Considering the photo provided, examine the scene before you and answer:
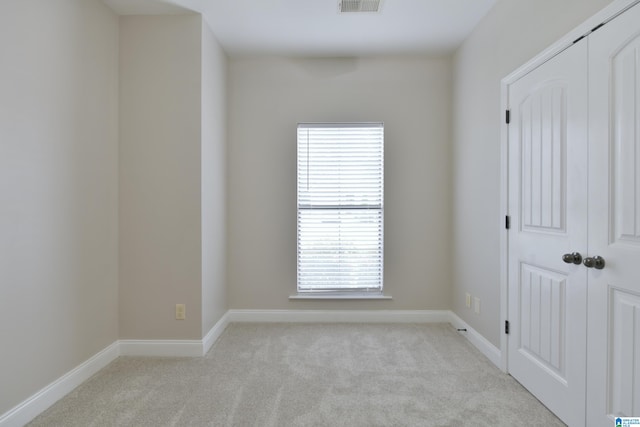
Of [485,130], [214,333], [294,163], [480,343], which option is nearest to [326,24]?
[294,163]

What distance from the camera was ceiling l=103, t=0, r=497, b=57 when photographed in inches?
109

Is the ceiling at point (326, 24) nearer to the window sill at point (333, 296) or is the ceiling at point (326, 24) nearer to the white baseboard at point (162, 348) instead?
the window sill at point (333, 296)

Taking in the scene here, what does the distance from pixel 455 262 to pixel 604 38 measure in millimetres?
2374

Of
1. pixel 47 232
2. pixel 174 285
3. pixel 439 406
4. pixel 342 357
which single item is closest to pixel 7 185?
pixel 47 232

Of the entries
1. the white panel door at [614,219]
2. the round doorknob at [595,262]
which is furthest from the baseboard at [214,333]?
the round doorknob at [595,262]

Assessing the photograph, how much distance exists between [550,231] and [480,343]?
1328 millimetres

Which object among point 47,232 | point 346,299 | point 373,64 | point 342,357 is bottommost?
point 342,357

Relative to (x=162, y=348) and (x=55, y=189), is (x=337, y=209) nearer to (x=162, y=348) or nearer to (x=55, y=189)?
(x=162, y=348)

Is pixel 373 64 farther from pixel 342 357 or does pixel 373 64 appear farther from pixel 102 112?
pixel 342 357

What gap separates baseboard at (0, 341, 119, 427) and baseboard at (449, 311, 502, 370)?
120 inches

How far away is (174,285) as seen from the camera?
2943 millimetres

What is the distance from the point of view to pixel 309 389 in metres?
2.34

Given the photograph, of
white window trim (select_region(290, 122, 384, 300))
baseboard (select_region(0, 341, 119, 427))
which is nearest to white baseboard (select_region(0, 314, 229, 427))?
baseboard (select_region(0, 341, 119, 427))

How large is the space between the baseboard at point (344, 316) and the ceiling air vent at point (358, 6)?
2883 mm
